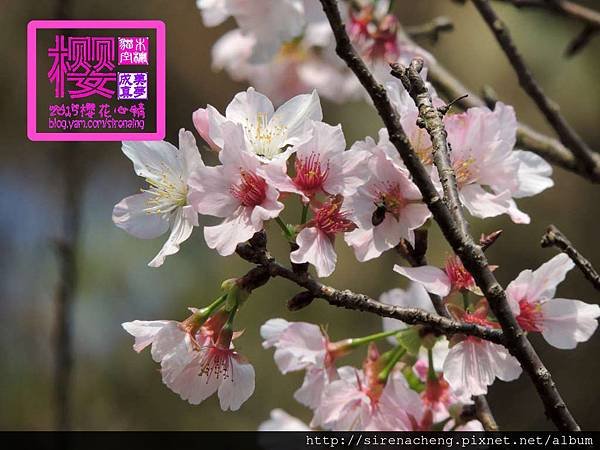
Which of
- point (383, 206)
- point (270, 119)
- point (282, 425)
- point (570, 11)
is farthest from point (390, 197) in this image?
point (570, 11)

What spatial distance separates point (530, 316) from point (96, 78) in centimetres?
60

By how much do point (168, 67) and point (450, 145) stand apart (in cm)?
168

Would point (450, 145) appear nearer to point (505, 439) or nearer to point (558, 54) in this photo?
point (505, 439)

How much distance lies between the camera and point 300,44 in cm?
134

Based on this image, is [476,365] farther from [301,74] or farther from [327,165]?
[301,74]

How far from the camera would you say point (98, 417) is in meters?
2.00

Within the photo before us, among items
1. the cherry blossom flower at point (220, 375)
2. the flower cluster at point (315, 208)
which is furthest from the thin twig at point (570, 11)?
the cherry blossom flower at point (220, 375)

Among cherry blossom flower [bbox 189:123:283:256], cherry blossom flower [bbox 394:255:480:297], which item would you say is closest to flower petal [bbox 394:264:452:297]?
cherry blossom flower [bbox 394:255:480:297]

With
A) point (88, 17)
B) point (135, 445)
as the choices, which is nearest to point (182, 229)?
point (88, 17)

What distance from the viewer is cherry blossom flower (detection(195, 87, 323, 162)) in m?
0.64

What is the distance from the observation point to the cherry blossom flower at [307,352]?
0.74 m

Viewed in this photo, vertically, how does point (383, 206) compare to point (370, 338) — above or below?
above

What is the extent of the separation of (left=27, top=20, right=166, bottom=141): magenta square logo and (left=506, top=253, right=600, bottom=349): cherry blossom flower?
43cm

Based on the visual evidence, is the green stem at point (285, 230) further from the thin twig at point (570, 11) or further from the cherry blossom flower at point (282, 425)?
the thin twig at point (570, 11)
